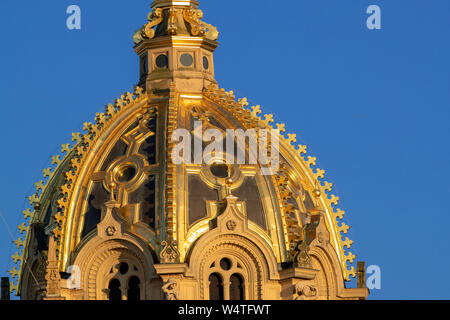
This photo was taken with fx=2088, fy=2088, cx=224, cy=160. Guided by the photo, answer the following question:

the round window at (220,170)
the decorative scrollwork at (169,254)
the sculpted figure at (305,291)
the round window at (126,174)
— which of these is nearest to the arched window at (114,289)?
the decorative scrollwork at (169,254)

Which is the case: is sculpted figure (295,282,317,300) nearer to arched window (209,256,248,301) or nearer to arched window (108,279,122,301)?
arched window (209,256,248,301)

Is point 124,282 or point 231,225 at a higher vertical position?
point 231,225

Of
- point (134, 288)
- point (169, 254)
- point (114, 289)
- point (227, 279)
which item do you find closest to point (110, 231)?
point (114, 289)

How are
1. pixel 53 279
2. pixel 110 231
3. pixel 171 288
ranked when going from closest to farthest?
pixel 171 288 → pixel 53 279 → pixel 110 231

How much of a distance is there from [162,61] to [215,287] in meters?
12.3

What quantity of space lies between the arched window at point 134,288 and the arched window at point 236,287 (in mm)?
3988

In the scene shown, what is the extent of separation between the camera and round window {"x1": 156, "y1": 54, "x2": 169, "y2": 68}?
96062 mm

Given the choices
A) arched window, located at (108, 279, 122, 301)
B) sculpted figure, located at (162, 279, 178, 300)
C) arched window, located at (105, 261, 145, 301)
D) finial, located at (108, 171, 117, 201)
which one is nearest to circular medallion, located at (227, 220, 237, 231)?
sculpted figure, located at (162, 279, 178, 300)

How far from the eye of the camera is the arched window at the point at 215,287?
8913 cm

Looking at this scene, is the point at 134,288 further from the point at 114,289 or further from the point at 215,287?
the point at 215,287

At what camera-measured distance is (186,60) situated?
9612 cm

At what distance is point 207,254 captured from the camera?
89125 mm

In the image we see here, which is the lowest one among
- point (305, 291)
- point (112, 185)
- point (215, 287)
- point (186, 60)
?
point (305, 291)

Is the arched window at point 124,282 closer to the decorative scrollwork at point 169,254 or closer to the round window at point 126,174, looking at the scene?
the decorative scrollwork at point 169,254
